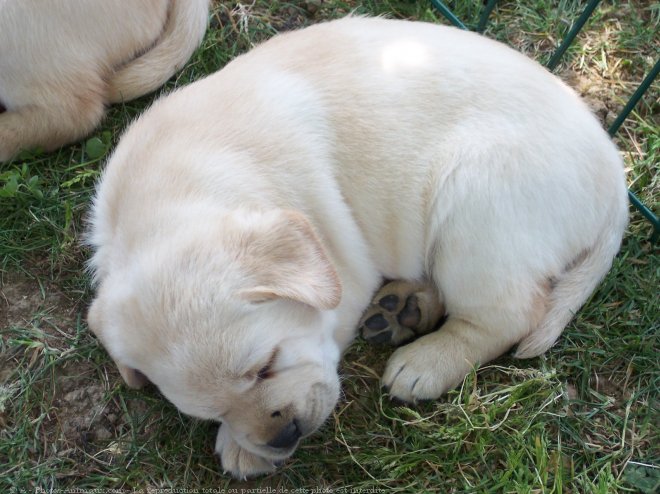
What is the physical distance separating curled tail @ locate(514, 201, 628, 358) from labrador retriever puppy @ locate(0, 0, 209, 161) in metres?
2.40

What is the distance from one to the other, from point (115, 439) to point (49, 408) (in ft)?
1.18

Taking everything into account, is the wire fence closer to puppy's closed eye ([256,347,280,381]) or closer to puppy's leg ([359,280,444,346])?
puppy's leg ([359,280,444,346])

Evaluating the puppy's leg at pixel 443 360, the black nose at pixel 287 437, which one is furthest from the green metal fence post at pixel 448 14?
the black nose at pixel 287 437

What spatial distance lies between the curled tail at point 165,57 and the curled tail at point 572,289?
2.38m

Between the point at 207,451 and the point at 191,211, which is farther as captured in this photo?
Result: the point at 207,451

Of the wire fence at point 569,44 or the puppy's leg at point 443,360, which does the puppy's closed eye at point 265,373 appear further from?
the wire fence at point 569,44

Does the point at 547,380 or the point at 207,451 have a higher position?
the point at 547,380

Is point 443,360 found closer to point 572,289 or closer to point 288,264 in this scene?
point 572,289

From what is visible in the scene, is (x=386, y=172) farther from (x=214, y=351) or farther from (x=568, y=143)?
(x=214, y=351)

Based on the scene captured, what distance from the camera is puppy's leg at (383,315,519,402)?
3275mm

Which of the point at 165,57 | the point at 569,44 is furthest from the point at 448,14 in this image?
the point at 165,57

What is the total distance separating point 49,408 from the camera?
134 inches

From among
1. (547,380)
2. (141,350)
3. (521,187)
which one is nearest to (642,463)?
(547,380)

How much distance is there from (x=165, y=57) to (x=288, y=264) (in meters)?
1.98
